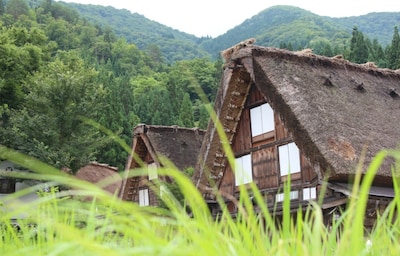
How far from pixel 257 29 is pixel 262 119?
296ft

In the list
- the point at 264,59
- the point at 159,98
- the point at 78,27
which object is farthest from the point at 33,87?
the point at 78,27

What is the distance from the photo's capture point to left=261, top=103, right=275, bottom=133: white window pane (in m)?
10.9

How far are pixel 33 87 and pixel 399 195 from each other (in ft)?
66.5

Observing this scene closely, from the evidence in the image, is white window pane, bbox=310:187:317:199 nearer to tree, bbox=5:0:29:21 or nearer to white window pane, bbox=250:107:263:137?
white window pane, bbox=250:107:263:137

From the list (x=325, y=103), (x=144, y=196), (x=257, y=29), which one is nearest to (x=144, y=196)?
(x=144, y=196)

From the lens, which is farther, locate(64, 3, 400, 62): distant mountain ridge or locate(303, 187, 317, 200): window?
locate(64, 3, 400, 62): distant mountain ridge

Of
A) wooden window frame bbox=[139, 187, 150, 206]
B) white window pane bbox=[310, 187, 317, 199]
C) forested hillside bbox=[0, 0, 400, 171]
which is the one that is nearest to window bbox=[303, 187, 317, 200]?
white window pane bbox=[310, 187, 317, 199]

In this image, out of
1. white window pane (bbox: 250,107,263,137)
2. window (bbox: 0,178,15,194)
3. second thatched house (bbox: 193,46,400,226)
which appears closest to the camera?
second thatched house (bbox: 193,46,400,226)

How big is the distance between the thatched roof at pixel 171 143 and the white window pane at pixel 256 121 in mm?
5251

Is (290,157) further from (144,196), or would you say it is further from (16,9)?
(16,9)

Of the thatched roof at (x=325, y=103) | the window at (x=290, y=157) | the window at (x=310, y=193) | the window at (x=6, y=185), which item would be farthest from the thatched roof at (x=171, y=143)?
the window at (x=6, y=185)

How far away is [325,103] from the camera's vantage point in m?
10.3

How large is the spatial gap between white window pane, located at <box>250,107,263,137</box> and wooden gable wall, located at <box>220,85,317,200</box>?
0.29 ft

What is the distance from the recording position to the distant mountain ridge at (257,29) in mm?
81812
